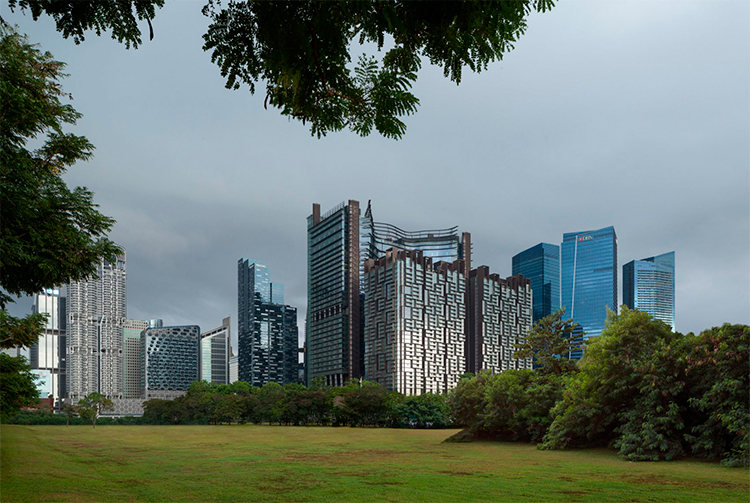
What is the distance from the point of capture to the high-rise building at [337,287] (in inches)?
5699

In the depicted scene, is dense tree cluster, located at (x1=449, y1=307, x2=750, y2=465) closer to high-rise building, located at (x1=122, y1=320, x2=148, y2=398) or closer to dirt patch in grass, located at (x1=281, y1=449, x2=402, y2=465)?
dirt patch in grass, located at (x1=281, y1=449, x2=402, y2=465)

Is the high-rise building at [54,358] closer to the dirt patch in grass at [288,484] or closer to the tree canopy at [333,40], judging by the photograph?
the dirt patch in grass at [288,484]

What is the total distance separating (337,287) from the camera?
14938cm

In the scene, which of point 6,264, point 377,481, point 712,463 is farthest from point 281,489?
point 712,463

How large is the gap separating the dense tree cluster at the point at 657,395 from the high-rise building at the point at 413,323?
3990 inches

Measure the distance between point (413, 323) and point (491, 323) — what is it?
77.5 feet

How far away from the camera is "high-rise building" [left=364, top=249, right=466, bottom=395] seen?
12975 centimetres

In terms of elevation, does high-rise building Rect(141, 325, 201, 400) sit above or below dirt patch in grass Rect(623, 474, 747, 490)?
below

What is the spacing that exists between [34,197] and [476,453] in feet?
67.9

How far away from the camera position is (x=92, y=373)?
146m

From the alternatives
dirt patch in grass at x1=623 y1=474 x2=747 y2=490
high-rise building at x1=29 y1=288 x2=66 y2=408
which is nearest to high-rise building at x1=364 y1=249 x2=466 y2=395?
high-rise building at x1=29 y1=288 x2=66 y2=408

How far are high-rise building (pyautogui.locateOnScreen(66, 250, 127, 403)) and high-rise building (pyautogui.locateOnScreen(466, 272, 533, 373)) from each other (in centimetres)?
8097

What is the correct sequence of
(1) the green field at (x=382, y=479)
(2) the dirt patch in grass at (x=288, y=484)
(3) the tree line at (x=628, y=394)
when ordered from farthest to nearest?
1. (3) the tree line at (x=628, y=394)
2. (2) the dirt patch in grass at (x=288, y=484)
3. (1) the green field at (x=382, y=479)

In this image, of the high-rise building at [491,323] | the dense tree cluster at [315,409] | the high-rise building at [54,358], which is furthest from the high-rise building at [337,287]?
the dense tree cluster at [315,409]
